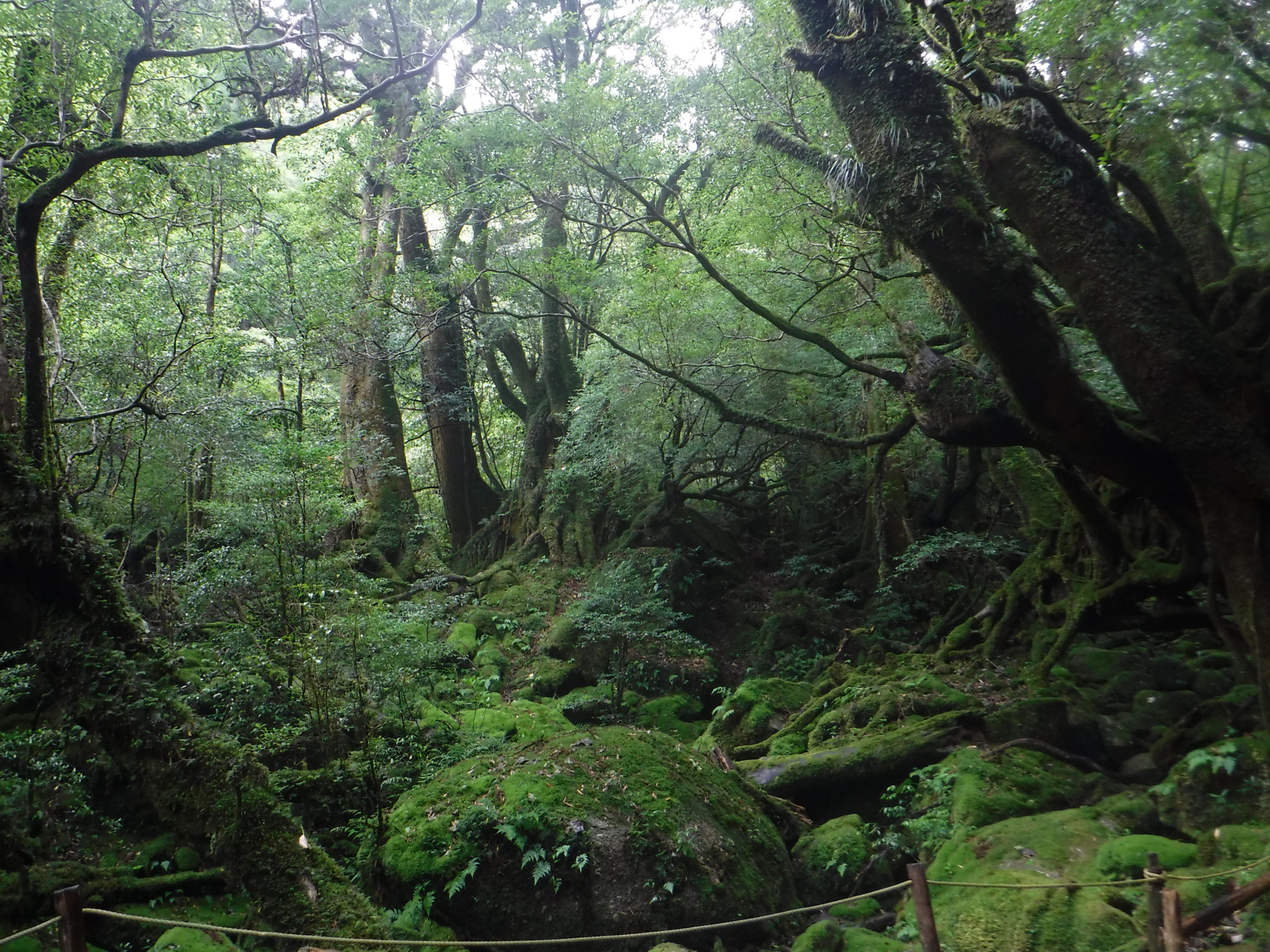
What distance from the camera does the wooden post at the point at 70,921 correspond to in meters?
2.98

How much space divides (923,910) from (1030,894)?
1433 mm

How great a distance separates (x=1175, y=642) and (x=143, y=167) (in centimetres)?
1281

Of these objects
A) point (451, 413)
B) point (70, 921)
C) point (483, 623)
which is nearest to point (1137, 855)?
point (70, 921)

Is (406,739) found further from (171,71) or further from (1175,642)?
(171,71)

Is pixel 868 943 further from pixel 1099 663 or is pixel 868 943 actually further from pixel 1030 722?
pixel 1099 663

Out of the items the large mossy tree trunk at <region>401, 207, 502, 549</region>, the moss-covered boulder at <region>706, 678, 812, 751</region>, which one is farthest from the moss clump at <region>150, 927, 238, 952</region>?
the large mossy tree trunk at <region>401, 207, 502, 549</region>

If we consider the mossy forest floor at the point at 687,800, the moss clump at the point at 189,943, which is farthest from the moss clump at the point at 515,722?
the moss clump at the point at 189,943

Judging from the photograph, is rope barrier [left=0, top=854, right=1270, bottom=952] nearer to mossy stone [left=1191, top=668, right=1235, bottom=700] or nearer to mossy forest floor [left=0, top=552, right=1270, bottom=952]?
mossy forest floor [left=0, top=552, right=1270, bottom=952]

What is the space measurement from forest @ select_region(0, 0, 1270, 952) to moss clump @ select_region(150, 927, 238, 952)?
0.05m

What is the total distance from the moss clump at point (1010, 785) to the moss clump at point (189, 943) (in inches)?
195

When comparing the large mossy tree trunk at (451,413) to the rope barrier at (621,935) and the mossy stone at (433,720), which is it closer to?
the mossy stone at (433,720)

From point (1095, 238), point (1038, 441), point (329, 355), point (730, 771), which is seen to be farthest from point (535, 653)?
point (1095, 238)

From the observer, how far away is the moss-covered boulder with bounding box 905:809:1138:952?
420cm

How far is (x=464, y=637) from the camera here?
1169 cm
